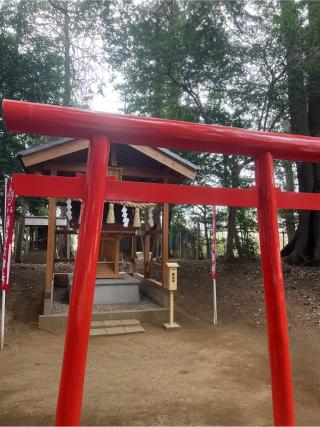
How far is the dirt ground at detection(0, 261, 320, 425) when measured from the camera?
348 cm

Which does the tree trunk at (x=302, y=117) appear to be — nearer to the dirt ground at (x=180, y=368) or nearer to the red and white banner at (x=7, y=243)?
the dirt ground at (x=180, y=368)

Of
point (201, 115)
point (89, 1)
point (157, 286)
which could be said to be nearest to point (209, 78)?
point (201, 115)

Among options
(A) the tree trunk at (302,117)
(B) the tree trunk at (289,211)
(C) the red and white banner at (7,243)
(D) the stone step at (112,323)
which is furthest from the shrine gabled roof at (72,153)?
(B) the tree trunk at (289,211)

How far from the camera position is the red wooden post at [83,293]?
3.97 feet

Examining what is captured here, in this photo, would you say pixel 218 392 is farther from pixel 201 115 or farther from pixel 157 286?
pixel 201 115

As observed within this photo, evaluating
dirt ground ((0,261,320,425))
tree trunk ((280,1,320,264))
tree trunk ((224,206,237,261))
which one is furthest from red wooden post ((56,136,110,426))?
tree trunk ((224,206,237,261))

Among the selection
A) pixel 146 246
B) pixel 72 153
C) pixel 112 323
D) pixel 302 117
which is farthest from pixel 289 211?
pixel 112 323

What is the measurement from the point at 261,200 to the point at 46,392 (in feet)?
12.3

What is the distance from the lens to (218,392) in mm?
3982

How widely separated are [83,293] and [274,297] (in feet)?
2.80

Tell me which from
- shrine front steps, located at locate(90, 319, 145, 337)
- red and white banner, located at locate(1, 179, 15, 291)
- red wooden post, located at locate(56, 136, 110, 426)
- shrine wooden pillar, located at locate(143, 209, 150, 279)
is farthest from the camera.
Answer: shrine wooden pillar, located at locate(143, 209, 150, 279)

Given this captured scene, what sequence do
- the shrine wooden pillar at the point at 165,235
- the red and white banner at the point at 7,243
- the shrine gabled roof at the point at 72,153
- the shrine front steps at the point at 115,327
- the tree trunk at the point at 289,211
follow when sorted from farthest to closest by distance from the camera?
1. the tree trunk at the point at 289,211
2. the shrine wooden pillar at the point at 165,235
3. the shrine gabled roof at the point at 72,153
4. the shrine front steps at the point at 115,327
5. the red and white banner at the point at 7,243

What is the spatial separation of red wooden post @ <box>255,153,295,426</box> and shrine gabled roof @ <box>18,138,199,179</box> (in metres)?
6.74

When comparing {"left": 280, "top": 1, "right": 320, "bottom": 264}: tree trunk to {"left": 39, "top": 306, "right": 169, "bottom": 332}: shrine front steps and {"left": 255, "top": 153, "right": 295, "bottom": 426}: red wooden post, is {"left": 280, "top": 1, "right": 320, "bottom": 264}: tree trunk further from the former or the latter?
{"left": 255, "top": 153, "right": 295, "bottom": 426}: red wooden post
